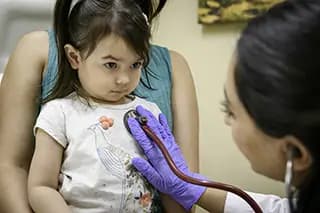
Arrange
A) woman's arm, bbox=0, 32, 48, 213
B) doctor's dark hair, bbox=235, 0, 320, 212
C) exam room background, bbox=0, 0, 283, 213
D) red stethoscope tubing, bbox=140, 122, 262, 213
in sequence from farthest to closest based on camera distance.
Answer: exam room background, bbox=0, 0, 283, 213, woman's arm, bbox=0, 32, 48, 213, red stethoscope tubing, bbox=140, 122, 262, 213, doctor's dark hair, bbox=235, 0, 320, 212

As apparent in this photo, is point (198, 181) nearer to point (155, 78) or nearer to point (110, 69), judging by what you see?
point (110, 69)

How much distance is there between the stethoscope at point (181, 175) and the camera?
112 centimetres

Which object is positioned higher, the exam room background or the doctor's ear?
the doctor's ear

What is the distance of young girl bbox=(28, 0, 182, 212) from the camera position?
118 centimetres

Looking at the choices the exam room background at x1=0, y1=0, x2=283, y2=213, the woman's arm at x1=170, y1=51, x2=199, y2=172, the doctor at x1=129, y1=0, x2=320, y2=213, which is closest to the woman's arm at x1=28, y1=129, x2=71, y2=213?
the woman's arm at x1=170, y1=51, x2=199, y2=172

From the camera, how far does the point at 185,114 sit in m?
1.45

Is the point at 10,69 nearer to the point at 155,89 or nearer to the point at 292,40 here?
the point at 155,89

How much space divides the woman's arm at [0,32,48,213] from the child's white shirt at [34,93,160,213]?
173 mm

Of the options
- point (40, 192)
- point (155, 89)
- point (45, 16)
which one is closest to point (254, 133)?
point (40, 192)

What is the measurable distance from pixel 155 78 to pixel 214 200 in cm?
37

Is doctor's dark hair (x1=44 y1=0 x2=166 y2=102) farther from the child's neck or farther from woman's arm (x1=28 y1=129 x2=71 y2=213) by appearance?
woman's arm (x1=28 y1=129 x2=71 y2=213)

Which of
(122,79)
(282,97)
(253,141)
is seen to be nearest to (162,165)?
(122,79)

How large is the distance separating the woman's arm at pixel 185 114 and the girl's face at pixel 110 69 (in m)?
0.25

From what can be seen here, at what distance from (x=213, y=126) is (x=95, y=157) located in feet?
2.41
